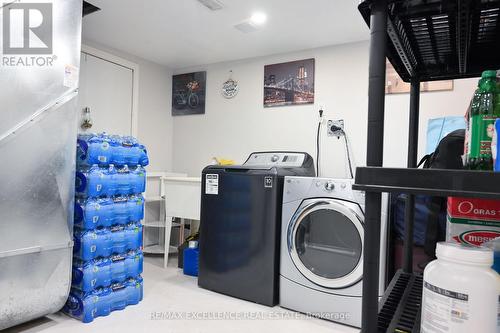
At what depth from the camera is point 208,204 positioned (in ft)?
8.82

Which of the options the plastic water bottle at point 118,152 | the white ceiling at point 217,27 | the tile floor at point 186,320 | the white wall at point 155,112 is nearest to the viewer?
the tile floor at point 186,320

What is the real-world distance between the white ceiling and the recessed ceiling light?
0.04 meters

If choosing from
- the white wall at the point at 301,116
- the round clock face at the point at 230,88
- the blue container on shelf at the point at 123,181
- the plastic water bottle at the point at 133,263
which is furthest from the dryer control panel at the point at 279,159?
the plastic water bottle at the point at 133,263

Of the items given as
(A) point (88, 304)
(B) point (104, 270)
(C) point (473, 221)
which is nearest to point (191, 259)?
(B) point (104, 270)

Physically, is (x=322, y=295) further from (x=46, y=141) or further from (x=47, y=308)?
(x=46, y=141)

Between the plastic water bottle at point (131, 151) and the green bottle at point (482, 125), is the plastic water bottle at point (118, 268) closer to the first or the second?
the plastic water bottle at point (131, 151)

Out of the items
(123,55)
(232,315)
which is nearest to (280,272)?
(232,315)

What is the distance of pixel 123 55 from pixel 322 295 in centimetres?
318

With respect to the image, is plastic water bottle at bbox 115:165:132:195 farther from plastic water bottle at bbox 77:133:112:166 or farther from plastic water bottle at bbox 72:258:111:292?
plastic water bottle at bbox 72:258:111:292

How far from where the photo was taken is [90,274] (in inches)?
82.9

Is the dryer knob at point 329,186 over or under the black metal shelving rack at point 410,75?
under

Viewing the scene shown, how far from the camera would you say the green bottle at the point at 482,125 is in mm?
567

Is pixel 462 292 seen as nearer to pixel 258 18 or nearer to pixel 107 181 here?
pixel 107 181

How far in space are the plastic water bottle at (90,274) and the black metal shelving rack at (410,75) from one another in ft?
6.25
